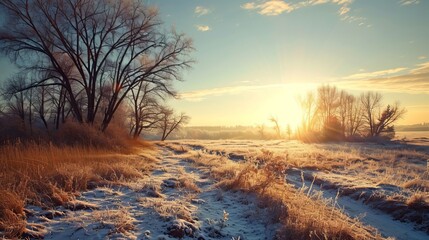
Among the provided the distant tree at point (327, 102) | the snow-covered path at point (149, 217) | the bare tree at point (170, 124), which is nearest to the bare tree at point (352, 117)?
the distant tree at point (327, 102)

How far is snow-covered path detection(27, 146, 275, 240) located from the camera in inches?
170

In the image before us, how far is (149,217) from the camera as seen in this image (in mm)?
5113

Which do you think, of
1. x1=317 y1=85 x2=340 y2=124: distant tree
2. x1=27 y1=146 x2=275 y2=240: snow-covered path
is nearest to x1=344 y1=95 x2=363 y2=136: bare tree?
x1=317 y1=85 x2=340 y2=124: distant tree

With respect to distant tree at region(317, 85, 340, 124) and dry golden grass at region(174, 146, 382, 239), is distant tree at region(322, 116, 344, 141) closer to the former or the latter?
distant tree at region(317, 85, 340, 124)

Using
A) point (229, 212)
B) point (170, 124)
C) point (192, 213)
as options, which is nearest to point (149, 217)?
point (192, 213)

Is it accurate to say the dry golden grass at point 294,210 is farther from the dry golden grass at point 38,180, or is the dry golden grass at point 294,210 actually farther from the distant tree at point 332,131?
the distant tree at point 332,131

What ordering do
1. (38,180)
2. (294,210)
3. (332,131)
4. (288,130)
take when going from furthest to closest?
(288,130) → (332,131) → (38,180) → (294,210)

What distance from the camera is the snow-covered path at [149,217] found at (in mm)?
4328

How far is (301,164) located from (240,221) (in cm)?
1055

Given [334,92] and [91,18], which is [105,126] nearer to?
[91,18]

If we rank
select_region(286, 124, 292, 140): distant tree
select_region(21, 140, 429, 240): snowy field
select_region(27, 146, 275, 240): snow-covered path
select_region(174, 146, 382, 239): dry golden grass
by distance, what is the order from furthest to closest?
select_region(286, 124, 292, 140): distant tree, select_region(174, 146, 382, 239): dry golden grass, select_region(21, 140, 429, 240): snowy field, select_region(27, 146, 275, 240): snow-covered path

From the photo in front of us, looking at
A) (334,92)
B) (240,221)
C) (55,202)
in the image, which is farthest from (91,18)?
(334,92)

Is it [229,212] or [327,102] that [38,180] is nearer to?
[229,212]

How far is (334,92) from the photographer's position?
67.2 metres
